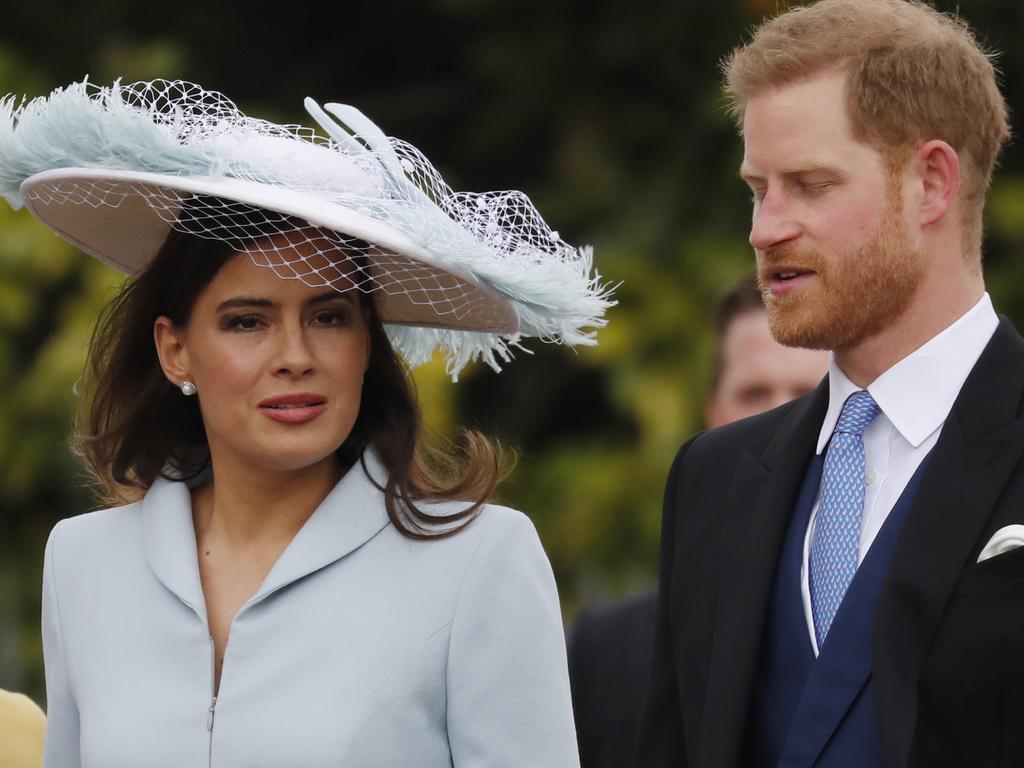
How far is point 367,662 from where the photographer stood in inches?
112

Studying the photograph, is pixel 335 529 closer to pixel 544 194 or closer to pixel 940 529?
pixel 940 529

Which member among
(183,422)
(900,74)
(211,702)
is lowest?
(211,702)

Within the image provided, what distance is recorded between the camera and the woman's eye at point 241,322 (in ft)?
9.64

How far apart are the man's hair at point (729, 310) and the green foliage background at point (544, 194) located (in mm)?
1816

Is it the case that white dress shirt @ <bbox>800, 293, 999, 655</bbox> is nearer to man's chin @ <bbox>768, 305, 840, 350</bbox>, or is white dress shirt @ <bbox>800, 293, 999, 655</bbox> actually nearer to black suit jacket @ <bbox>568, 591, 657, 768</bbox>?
man's chin @ <bbox>768, 305, 840, 350</bbox>

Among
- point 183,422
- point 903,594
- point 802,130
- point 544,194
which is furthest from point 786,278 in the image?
point 544,194

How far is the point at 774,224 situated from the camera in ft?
8.60

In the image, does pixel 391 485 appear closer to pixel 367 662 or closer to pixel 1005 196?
pixel 367 662

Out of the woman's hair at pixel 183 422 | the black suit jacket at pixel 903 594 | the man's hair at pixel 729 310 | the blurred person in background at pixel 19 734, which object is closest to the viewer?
the black suit jacket at pixel 903 594

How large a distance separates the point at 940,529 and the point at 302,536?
3.29ft

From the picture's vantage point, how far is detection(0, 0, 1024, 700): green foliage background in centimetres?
654

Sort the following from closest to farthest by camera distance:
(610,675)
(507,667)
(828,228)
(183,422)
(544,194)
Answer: (828,228)
(507,667)
(183,422)
(610,675)
(544,194)

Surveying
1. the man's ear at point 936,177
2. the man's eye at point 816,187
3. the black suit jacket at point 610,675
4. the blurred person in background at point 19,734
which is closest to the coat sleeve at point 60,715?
the blurred person in background at point 19,734

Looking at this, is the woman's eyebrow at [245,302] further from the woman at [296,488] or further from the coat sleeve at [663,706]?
the coat sleeve at [663,706]
